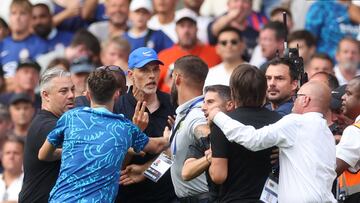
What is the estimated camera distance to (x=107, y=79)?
969 centimetres

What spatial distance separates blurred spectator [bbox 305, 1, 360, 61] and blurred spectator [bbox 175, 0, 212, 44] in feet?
4.45

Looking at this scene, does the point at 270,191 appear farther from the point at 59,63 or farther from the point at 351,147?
the point at 59,63

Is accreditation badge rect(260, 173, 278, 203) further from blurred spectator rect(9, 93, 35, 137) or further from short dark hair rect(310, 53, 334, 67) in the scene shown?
blurred spectator rect(9, 93, 35, 137)

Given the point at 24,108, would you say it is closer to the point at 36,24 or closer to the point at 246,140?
the point at 36,24

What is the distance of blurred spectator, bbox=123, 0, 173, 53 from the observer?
51.6 ft

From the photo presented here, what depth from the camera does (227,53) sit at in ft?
48.2

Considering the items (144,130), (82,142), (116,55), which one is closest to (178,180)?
(144,130)

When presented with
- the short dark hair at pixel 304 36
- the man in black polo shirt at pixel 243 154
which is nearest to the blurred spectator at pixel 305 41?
the short dark hair at pixel 304 36

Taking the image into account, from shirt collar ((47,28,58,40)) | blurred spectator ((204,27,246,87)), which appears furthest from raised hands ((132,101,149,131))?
shirt collar ((47,28,58,40))

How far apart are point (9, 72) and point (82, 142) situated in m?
7.12

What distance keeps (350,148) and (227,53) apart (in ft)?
16.2

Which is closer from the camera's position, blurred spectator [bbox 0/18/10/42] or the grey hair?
the grey hair

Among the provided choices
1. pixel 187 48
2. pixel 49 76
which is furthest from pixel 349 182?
pixel 187 48

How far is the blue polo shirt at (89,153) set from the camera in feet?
31.2
